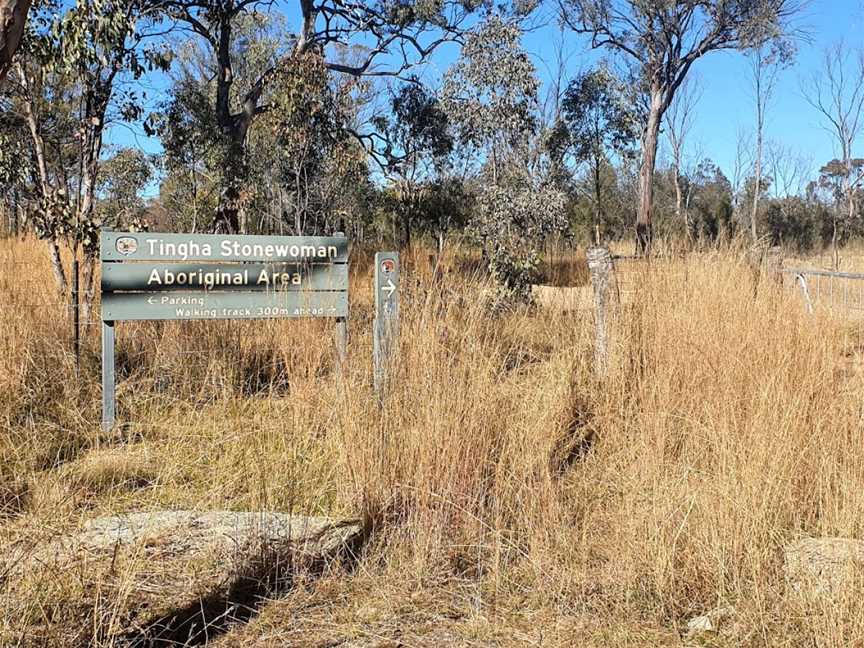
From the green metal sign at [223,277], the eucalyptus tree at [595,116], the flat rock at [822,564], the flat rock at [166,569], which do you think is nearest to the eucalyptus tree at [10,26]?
the flat rock at [166,569]

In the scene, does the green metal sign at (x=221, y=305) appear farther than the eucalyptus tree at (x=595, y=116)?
No

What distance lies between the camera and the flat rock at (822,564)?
2.32 meters

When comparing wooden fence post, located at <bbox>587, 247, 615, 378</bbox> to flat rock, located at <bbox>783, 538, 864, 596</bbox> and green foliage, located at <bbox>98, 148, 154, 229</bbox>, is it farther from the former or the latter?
green foliage, located at <bbox>98, 148, 154, 229</bbox>

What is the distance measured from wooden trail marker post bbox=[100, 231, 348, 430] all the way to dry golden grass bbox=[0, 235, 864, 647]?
298mm

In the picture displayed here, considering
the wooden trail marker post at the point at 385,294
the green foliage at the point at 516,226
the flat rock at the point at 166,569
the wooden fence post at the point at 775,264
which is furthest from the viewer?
the green foliage at the point at 516,226

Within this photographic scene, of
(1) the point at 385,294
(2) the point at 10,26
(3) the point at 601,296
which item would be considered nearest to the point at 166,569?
(2) the point at 10,26

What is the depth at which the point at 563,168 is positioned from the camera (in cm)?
1814

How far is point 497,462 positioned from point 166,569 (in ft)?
5.20

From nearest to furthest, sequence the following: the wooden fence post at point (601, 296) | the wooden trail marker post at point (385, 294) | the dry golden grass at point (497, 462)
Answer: the dry golden grass at point (497, 462), the wooden trail marker post at point (385, 294), the wooden fence post at point (601, 296)

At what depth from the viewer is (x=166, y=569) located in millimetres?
2645

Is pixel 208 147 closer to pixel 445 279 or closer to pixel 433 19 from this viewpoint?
pixel 433 19

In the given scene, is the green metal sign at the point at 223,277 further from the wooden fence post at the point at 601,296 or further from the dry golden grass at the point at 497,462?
the wooden fence post at the point at 601,296

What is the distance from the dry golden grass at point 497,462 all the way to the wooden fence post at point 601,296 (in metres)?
0.12

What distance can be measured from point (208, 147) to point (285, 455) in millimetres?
8651
